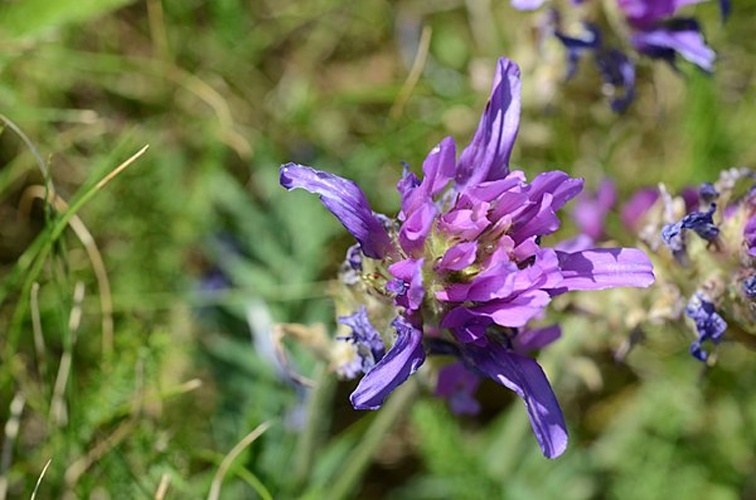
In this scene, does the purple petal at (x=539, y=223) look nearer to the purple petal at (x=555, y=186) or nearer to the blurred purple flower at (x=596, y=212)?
the purple petal at (x=555, y=186)

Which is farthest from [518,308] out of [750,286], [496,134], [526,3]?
[526,3]

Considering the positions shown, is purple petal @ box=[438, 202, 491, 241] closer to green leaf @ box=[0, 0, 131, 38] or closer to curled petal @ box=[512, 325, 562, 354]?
curled petal @ box=[512, 325, 562, 354]

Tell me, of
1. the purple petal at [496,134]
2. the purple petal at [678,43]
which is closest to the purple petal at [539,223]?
the purple petal at [496,134]

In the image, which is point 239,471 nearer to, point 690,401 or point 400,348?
point 400,348

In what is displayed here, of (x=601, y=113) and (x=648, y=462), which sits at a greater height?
(x=601, y=113)

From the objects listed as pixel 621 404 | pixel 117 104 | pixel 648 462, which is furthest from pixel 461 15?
pixel 648 462

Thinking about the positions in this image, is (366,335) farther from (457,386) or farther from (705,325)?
(705,325)
